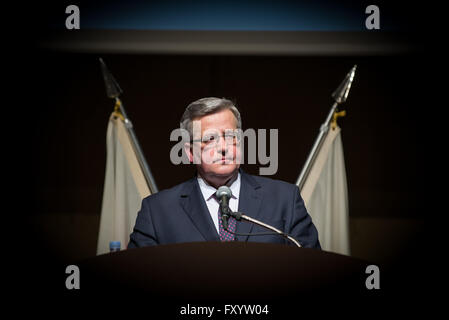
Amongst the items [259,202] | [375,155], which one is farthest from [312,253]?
[375,155]

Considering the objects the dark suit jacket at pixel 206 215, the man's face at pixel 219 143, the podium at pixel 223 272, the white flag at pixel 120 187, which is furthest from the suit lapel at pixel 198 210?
the white flag at pixel 120 187

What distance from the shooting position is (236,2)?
2.79 meters

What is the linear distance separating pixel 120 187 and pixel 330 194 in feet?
3.74

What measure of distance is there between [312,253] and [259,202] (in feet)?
2.03

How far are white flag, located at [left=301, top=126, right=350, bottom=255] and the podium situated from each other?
1.60 metres

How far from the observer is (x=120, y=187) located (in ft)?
8.89

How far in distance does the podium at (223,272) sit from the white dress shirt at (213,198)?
59 centimetres

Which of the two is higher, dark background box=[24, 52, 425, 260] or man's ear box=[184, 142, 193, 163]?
dark background box=[24, 52, 425, 260]

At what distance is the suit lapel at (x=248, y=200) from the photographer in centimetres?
174

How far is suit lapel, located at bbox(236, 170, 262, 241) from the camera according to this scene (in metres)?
1.74

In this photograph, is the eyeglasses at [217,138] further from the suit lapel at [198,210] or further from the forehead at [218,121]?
the suit lapel at [198,210]

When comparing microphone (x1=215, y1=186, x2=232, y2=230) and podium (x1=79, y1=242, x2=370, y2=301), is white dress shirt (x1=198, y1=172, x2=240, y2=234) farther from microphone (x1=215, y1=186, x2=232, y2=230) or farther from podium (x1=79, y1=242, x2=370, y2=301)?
podium (x1=79, y1=242, x2=370, y2=301)

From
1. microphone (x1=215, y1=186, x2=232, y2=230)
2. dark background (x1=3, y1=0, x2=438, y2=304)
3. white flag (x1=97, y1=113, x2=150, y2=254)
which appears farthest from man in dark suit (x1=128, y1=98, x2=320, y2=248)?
dark background (x1=3, y1=0, x2=438, y2=304)
